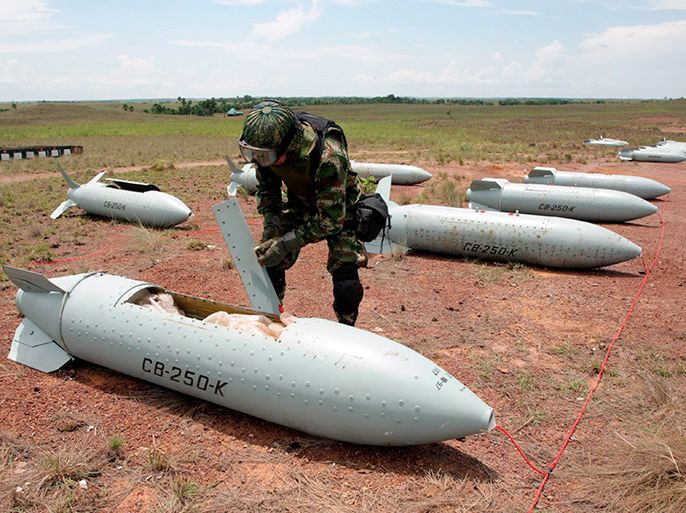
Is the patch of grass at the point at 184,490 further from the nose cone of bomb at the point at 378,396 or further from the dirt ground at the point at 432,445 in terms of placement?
the nose cone of bomb at the point at 378,396

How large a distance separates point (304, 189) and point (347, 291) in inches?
39.0

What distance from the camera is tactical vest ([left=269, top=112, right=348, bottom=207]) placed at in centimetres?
438

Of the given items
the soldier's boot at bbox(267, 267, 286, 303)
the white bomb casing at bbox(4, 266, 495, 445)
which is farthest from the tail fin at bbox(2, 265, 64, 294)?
the soldier's boot at bbox(267, 267, 286, 303)

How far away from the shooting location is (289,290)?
24.9 ft

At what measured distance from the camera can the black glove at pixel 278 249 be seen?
4578 mm

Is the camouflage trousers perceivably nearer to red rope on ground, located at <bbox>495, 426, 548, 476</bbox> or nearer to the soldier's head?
the soldier's head

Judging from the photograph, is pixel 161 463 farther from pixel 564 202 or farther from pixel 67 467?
pixel 564 202

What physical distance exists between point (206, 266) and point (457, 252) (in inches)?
167

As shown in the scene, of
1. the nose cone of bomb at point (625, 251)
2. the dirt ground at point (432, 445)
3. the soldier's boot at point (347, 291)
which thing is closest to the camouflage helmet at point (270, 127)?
the soldier's boot at point (347, 291)

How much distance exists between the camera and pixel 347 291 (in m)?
4.76

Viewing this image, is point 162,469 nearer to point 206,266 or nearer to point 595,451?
point 595,451

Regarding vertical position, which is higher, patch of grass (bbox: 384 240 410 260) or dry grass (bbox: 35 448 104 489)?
patch of grass (bbox: 384 240 410 260)

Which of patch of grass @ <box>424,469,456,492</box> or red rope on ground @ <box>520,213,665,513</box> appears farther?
red rope on ground @ <box>520,213,665,513</box>

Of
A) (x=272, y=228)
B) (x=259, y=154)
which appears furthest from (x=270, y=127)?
(x=272, y=228)
